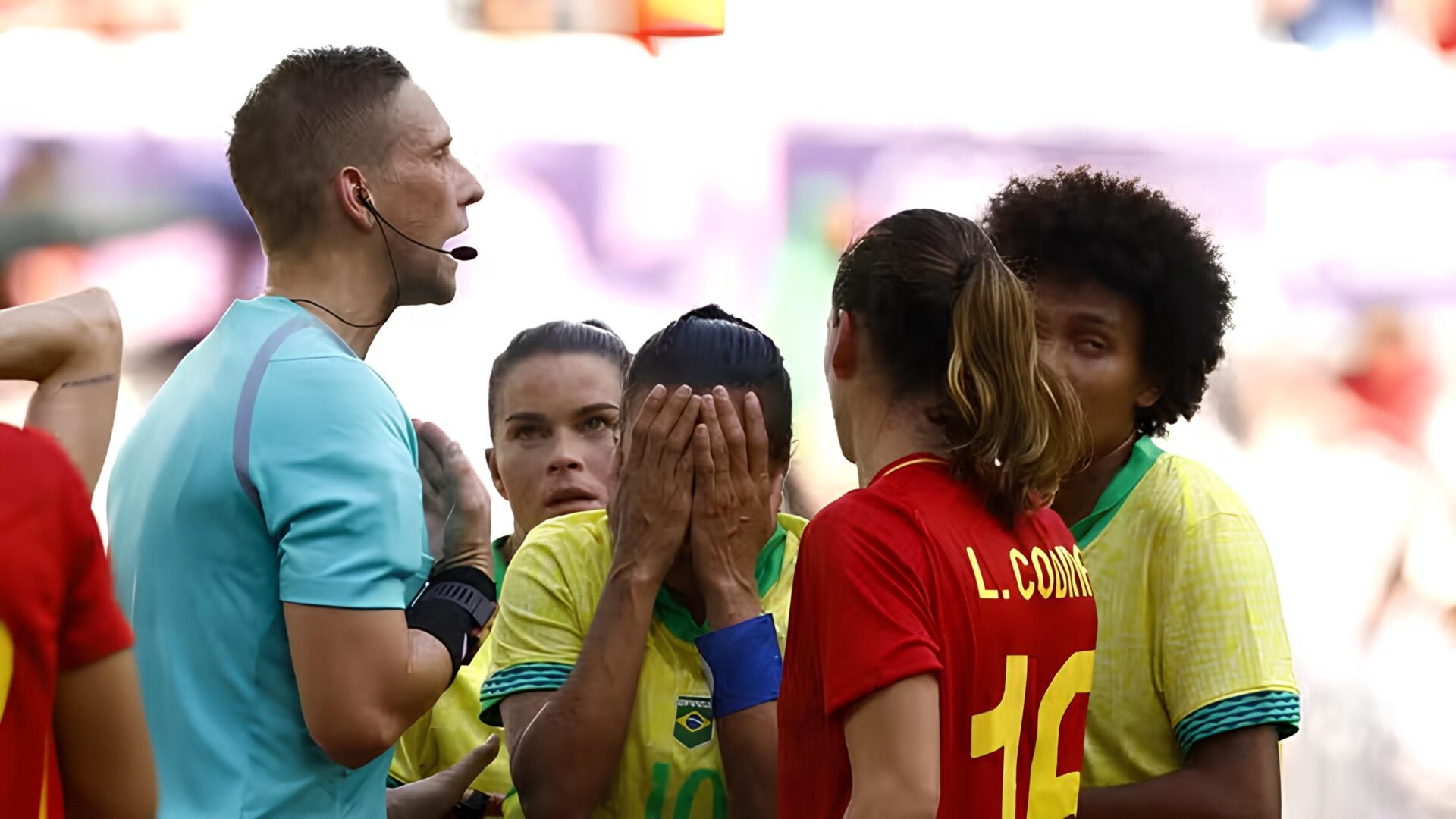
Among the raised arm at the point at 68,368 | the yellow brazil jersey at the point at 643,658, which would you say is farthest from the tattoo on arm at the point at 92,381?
the yellow brazil jersey at the point at 643,658

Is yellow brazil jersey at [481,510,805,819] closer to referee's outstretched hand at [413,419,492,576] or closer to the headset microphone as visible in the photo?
referee's outstretched hand at [413,419,492,576]

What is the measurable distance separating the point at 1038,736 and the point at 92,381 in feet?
3.43

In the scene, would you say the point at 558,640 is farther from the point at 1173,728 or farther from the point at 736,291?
the point at 736,291

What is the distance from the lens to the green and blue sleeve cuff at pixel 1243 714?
1898 mm

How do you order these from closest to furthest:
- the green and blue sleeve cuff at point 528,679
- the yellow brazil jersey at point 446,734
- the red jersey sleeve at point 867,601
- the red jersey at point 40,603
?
the red jersey at point 40,603, the red jersey sleeve at point 867,601, the green and blue sleeve cuff at point 528,679, the yellow brazil jersey at point 446,734

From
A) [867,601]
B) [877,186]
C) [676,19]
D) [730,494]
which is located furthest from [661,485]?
[676,19]

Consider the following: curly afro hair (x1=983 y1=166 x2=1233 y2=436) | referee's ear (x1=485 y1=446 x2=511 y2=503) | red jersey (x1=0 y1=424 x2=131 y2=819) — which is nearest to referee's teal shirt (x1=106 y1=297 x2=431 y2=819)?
red jersey (x1=0 y1=424 x2=131 y2=819)

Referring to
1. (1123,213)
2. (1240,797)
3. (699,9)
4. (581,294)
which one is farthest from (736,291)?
(1240,797)

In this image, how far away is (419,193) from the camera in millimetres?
1859

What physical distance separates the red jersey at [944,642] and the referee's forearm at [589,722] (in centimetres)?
37

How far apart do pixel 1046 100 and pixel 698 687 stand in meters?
2.86

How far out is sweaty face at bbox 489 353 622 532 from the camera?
2.77 metres

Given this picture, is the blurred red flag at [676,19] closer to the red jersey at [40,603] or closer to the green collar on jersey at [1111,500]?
the green collar on jersey at [1111,500]

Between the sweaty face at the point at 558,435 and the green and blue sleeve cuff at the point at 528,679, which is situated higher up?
the sweaty face at the point at 558,435
